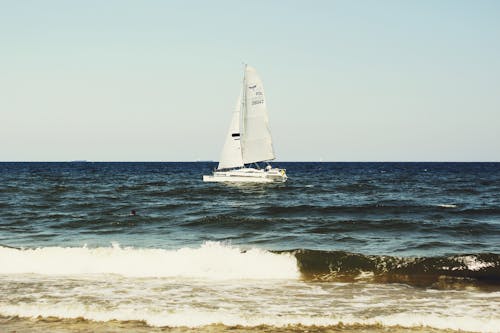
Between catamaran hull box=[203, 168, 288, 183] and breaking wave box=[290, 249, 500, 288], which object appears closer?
breaking wave box=[290, 249, 500, 288]

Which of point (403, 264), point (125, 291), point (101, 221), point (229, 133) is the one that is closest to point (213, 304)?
point (125, 291)

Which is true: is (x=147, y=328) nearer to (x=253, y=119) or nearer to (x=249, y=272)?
(x=249, y=272)

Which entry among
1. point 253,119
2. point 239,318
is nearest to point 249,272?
point 239,318

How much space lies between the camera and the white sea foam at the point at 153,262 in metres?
16.8

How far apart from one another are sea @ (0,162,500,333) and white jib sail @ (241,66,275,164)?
32.1 m

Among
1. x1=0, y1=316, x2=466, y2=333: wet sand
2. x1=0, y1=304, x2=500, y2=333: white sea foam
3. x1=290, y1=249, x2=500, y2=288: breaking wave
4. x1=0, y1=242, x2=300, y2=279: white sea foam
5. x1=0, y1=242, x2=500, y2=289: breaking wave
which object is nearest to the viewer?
x1=0, y1=316, x2=466, y2=333: wet sand

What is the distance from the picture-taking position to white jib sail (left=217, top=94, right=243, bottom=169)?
6519 cm

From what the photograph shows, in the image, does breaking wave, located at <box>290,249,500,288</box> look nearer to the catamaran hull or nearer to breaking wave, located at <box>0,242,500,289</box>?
breaking wave, located at <box>0,242,500,289</box>

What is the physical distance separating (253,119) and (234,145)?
4420 millimetres

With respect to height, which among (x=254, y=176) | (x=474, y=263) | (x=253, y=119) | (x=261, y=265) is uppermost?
(x=253, y=119)

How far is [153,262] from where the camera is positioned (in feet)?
57.8

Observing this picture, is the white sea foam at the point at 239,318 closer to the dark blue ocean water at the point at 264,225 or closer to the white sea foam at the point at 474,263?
the white sea foam at the point at 474,263

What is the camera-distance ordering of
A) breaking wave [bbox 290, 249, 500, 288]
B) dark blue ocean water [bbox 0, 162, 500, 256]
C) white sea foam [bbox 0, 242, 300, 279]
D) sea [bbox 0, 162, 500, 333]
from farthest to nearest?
dark blue ocean water [bbox 0, 162, 500, 256]
white sea foam [bbox 0, 242, 300, 279]
breaking wave [bbox 290, 249, 500, 288]
sea [bbox 0, 162, 500, 333]

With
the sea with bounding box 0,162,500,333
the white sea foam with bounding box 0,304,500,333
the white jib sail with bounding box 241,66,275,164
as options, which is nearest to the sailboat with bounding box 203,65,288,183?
the white jib sail with bounding box 241,66,275,164
